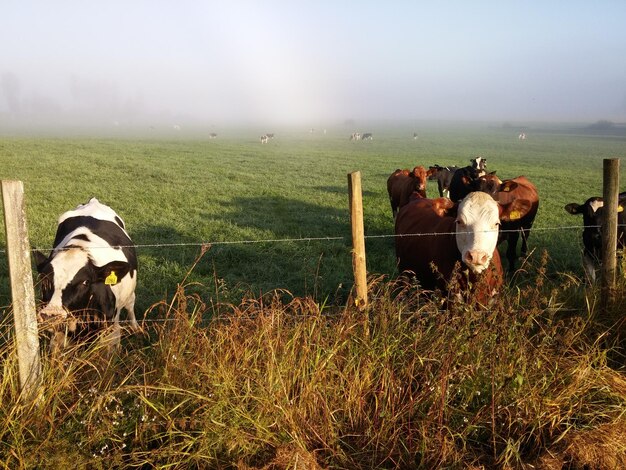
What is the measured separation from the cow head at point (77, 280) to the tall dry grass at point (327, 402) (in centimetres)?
122

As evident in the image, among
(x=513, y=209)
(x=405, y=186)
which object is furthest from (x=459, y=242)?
(x=405, y=186)

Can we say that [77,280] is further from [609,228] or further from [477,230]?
[609,228]

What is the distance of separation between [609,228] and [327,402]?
2.85 metres

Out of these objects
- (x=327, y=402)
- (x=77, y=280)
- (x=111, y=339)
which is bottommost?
(x=327, y=402)

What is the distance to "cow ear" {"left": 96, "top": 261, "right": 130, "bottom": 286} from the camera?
503 cm

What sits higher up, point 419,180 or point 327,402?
point 419,180

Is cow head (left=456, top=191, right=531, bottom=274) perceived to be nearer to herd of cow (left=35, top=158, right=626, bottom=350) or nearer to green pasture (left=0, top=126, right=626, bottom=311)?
herd of cow (left=35, top=158, right=626, bottom=350)

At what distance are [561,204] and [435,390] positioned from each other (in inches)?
575

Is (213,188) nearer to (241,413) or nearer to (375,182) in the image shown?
(375,182)

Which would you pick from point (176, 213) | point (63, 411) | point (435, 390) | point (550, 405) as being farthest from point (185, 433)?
point (176, 213)

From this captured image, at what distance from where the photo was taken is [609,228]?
454 cm

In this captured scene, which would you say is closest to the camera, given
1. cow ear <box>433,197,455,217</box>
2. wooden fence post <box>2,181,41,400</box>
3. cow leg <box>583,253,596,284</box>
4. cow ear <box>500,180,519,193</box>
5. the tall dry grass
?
the tall dry grass

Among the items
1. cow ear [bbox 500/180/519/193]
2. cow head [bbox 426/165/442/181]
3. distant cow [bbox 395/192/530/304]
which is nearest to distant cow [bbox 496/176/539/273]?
cow ear [bbox 500/180/519/193]

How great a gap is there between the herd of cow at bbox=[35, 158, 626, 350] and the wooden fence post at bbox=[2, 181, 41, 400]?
0.61 feet
